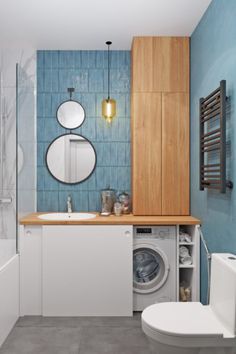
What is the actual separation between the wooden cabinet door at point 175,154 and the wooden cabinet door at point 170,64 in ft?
0.32

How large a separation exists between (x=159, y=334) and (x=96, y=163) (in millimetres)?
2005

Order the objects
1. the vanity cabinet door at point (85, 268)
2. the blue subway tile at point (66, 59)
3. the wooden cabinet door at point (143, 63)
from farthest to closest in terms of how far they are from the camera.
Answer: the blue subway tile at point (66, 59) → the wooden cabinet door at point (143, 63) → the vanity cabinet door at point (85, 268)

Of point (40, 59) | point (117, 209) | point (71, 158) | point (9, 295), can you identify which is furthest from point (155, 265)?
point (40, 59)

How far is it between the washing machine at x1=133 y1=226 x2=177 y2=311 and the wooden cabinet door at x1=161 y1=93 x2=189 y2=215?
0.31 m

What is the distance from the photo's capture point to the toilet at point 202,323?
1588 millimetres

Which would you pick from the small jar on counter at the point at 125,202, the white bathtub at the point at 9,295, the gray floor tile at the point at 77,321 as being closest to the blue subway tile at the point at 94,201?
the small jar on counter at the point at 125,202

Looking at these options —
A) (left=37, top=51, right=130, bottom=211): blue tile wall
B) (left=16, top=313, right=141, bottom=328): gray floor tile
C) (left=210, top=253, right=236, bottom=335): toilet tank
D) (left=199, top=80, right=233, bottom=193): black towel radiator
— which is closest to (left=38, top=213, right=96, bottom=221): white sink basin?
(left=37, top=51, right=130, bottom=211): blue tile wall

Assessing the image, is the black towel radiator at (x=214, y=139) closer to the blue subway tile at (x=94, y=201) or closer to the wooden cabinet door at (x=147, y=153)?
the wooden cabinet door at (x=147, y=153)

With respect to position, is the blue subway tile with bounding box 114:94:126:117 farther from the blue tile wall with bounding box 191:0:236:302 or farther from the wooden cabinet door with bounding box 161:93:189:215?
the blue tile wall with bounding box 191:0:236:302

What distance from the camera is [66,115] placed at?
3.30m

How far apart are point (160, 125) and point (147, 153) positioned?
0.99 ft

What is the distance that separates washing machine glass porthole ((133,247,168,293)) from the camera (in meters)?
2.80

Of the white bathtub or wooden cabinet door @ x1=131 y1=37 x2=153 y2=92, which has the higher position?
wooden cabinet door @ x1=131 y1=37 x2=153 y2=92

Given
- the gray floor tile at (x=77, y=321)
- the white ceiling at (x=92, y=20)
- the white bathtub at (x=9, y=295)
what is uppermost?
the white ceiling at (x=92, y=20)
